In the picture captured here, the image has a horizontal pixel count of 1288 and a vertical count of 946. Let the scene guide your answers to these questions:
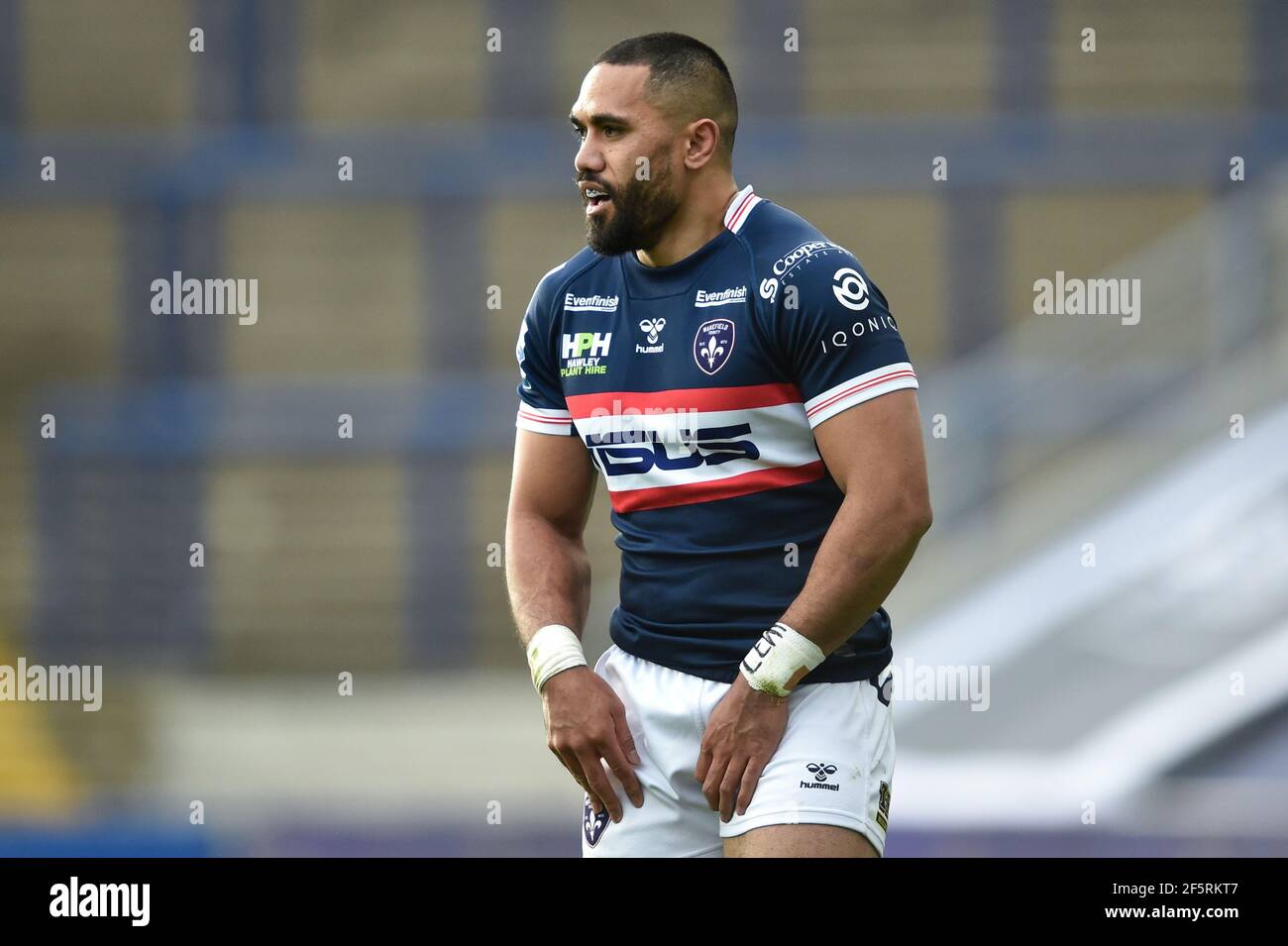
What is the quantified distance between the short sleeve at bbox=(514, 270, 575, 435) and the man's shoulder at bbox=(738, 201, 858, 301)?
0.44 meters


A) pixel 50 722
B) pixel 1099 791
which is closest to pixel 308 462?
pixel 50 722

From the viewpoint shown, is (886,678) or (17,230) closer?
(886,678)

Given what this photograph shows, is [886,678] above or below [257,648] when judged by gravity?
above

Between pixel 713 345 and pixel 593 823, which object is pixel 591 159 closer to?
pixel 713 345

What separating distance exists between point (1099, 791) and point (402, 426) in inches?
227

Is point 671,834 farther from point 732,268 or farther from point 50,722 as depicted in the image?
point 50,722

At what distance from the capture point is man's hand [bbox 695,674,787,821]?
2.79 m

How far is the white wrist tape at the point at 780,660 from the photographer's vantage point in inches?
108

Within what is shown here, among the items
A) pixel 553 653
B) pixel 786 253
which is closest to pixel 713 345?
pixel 786 253

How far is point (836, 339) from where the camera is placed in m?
2.75

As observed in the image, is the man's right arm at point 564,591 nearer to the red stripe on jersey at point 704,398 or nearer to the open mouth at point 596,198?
the red stripe on jersey at point 704,398

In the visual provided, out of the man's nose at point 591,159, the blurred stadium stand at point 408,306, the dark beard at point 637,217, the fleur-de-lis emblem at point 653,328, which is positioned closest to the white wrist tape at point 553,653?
the fleur-de-lis emblem at point 653,328

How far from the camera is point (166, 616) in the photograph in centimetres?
1095

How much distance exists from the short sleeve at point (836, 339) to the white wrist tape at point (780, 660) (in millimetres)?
376
